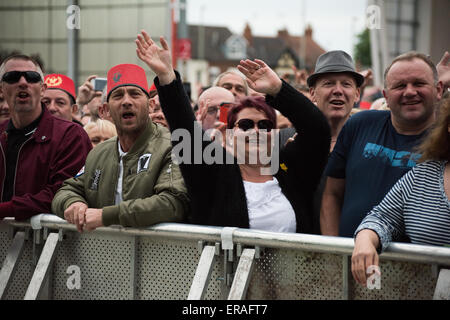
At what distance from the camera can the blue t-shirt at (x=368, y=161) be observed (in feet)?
11.1

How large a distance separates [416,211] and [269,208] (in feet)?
2.76

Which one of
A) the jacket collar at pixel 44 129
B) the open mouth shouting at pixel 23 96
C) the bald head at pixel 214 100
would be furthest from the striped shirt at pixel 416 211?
the open mouth shouting at pixel 23 96

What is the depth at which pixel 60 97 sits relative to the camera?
6125 millimetres

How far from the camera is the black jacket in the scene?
3.51 metres

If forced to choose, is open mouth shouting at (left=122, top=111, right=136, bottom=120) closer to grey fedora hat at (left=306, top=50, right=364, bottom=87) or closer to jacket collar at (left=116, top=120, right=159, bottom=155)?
jacket collar at (left=116, top=120, right=159, bottom=155)

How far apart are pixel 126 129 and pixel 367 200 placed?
5.04 feet

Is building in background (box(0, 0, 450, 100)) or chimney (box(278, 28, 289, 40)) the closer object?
building in background (box(0, 0, 450, 100))

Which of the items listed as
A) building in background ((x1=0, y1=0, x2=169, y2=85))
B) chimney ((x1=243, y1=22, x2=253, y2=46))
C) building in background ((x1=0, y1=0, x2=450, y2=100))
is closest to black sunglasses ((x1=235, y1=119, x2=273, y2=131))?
building in background ((x1=0, y1=0, x2=450, y2=100))

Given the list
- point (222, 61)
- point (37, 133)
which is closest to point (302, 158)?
point (37, 133)

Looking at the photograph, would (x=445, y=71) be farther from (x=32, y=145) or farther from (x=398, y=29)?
(x=398, y=29)

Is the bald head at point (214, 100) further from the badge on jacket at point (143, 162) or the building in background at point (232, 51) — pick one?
the building in background at point (232, 51)

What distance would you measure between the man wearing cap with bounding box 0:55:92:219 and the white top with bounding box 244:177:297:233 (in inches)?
53.7

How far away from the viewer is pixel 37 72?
4777mm
